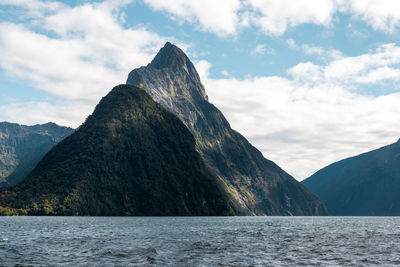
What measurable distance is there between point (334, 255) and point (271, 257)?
10.8 meters

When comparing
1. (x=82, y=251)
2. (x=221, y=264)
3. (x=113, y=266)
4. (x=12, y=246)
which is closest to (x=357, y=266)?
(x=221, y=264)

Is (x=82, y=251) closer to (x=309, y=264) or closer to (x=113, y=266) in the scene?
(x=113, y=266)

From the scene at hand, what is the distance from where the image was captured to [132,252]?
57.3 m

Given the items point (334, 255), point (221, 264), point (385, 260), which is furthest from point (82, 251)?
point (385, 260)

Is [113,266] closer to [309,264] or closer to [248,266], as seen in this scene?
[248,266]

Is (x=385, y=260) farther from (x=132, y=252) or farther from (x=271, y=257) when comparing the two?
(x=132, y=252)

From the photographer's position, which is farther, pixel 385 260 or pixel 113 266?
pixel 385 260

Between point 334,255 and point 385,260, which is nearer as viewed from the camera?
point 385,260

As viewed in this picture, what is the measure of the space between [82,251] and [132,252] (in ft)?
24.2

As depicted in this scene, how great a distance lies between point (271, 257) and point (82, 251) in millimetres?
27359

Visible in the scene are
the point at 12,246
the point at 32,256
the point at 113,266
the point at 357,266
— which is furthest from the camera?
the point at 12,246

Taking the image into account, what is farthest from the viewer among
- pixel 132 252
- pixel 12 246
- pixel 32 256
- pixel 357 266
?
pixel 12 246

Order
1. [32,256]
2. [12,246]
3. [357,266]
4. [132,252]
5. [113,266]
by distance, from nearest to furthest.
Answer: [113,266] < [357,266] < [32,256] < [132,252] < [12,246]

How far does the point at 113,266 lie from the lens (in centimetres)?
4378
